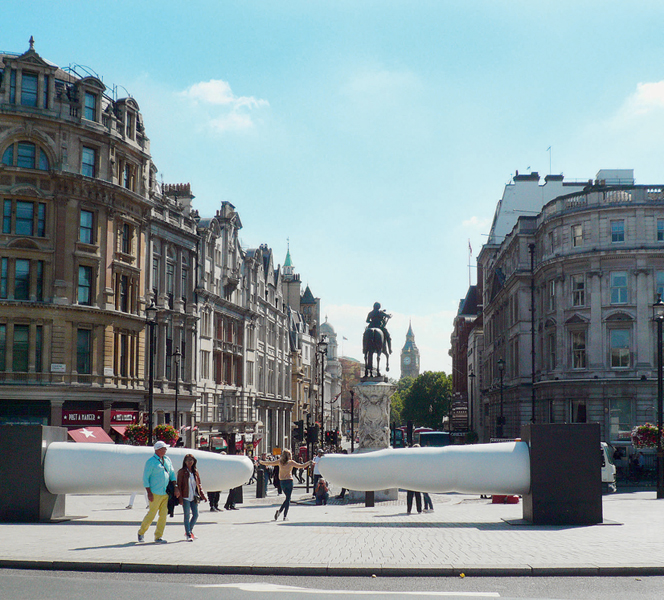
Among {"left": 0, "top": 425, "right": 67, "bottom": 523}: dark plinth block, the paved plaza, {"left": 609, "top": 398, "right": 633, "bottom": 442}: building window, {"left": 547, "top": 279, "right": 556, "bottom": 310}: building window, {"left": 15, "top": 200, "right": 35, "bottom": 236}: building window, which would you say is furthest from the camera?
{"left": 547, "top": 279, "right": 556, "bottom": 310}: building window

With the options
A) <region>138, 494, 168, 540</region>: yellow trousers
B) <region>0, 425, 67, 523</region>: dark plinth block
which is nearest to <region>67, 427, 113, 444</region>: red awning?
<region>0, 425, 67, 523</region>: dark plinth block

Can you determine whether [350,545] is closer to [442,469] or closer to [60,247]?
[442,469]

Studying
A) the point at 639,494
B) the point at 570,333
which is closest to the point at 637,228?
the point at 570,333

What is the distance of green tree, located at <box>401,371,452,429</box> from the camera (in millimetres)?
160500

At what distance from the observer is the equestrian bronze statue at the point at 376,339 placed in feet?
111

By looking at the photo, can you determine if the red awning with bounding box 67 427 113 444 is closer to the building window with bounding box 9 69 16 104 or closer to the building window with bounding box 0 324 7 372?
the building window with bounding box 0 324 7 372

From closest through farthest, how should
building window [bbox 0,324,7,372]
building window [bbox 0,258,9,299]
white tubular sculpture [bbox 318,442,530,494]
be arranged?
1. white tubular sculpture [bbox 318,442,530,494]
2. building window [bbox 0,324,7,372]
3. building window [bbox 0,258,9,299]

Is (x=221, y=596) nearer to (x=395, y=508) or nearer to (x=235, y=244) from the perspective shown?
(x=395, y=508)

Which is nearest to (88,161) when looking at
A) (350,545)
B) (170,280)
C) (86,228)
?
(86,228)

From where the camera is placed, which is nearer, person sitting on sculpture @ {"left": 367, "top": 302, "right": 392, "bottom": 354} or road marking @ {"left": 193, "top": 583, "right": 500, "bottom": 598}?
road marking @ {"left": 193, "top": 583, "right": 500, "bottom": 598}

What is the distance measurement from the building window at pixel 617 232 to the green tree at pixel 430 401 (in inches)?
4281

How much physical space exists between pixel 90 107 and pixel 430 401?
124 metres

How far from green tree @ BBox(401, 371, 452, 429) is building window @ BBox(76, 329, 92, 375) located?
12002 centimetres

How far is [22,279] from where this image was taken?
42.9m
